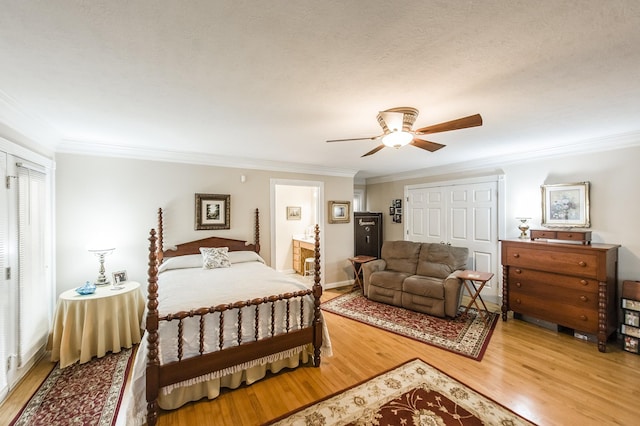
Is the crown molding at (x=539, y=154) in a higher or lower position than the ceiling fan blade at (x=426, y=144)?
higher

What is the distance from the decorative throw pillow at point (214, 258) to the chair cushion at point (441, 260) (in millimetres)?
3072

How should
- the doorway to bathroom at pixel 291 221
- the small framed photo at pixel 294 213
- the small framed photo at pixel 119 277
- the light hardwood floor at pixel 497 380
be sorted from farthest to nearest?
the small framed photo at pixel 294 213 < the doorway to bathroom at pixel 291 221 < the small framed photo at pixel 119 277 < the light hardwood floor at pixel 497 380

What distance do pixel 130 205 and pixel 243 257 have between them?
1.66 meters

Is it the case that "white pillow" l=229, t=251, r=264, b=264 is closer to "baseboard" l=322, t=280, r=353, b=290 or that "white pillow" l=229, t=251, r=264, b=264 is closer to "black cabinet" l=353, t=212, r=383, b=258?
"baseboard" l=322, t=280, r=353, b=290

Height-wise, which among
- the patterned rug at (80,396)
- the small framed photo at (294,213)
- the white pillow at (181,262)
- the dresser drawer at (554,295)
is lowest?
the patterned rug at (80,396)

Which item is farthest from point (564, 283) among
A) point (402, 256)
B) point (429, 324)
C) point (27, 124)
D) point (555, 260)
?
point (27, 124)

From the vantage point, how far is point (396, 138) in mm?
2227

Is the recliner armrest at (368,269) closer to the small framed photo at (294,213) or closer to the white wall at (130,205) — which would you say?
the white wall at (130,205)

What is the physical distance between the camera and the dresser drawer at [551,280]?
297 cm

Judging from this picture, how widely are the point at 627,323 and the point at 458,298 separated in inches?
63.4

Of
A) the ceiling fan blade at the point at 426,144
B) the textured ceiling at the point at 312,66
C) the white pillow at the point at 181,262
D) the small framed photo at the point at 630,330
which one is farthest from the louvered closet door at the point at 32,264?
the small framed photo at the point at 630,330

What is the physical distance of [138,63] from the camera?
1604 millimetres

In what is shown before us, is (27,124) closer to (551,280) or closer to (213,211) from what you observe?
(213,211)

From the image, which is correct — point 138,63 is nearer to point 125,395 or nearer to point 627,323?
point 125,395
